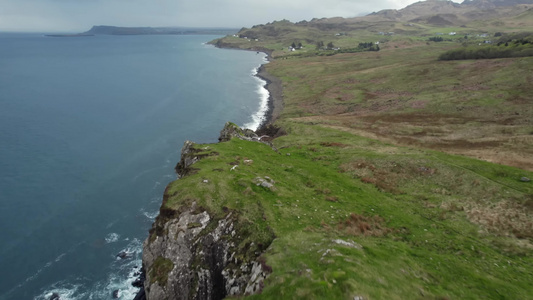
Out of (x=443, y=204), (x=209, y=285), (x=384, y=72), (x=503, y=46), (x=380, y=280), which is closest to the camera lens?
(x=380, y=280)

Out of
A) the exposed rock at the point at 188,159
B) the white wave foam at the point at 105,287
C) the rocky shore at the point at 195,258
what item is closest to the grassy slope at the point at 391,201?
the rocky shore at the point at 195,258

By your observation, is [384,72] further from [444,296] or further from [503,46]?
[444,296]

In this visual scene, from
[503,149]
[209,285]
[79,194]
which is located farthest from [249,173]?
[503,149]

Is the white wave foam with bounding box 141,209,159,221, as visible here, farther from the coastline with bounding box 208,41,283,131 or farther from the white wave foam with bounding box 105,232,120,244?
the coastline with bounding box 208,41,283,131

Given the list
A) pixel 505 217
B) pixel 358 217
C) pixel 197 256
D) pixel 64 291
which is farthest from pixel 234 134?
pixel 505 217

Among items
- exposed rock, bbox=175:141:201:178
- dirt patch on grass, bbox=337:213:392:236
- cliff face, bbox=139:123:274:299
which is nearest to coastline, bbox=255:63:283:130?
exposed rock, bbox=175:141:201:178

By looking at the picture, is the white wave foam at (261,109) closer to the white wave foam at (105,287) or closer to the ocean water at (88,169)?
the ocean water at (88,169)
